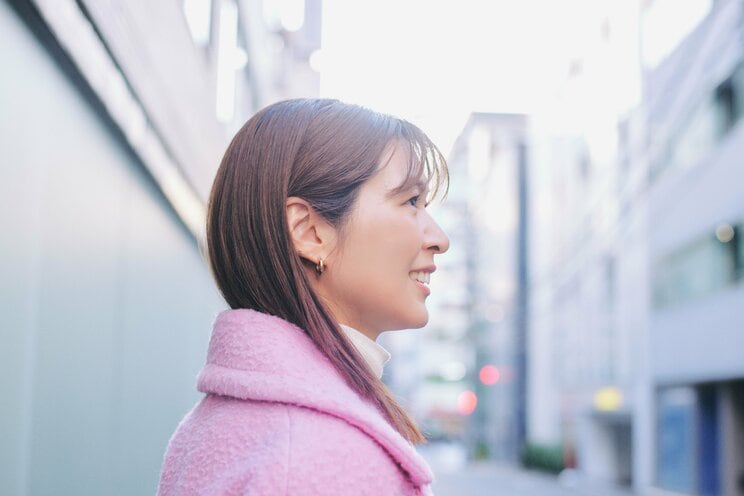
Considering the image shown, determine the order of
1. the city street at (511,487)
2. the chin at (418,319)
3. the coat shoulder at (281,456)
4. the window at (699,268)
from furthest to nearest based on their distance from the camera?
the city street at (511,487) → the window at (699,268) → the chin at (418,319) → the coat shoulder at (281,456)

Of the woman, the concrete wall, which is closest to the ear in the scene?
the woman

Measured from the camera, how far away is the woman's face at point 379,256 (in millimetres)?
1418

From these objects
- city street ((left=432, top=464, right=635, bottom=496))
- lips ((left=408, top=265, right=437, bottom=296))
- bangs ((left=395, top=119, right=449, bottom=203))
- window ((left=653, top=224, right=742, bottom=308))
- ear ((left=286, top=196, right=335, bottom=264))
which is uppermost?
window ((left=653, top=224, right=742, bottom=308))

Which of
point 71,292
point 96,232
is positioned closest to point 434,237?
point 71,292

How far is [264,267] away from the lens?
1395mm

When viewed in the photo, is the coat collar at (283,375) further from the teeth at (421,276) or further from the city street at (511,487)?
the city street at (511,487)

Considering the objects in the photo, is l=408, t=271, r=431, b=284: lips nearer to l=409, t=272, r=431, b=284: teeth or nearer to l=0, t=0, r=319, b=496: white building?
l=409, t=272, r=431, b=284: teeth

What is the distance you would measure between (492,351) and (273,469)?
51.3 meters

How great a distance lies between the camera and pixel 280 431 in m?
1.18

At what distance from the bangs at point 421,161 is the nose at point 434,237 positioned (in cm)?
6

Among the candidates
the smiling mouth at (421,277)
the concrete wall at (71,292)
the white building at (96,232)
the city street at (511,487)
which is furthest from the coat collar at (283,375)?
the city street at (511,487)

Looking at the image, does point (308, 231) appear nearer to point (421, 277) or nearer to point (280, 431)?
point (421, 277)

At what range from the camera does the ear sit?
4.63 feet

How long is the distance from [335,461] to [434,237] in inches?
17.4
